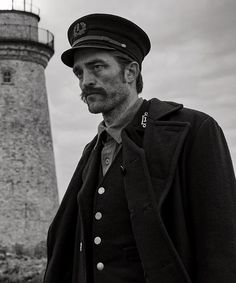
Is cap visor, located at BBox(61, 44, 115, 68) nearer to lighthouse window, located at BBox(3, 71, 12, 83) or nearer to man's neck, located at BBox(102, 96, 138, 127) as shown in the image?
man's neck, located at BBox(102, 96, 138, 127)

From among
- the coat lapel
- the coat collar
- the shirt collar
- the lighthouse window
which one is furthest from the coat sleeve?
the lighthouse window

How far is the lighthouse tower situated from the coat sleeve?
28.2m

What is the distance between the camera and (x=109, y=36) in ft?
14.3

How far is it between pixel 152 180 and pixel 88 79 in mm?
657

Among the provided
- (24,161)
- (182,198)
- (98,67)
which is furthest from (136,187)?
(24,161)

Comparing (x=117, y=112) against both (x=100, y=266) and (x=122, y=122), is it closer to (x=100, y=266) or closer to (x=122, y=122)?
(x=122, y=122)

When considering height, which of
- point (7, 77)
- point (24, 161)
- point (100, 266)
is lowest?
point (100, 266)

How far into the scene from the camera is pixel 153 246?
3.88 m

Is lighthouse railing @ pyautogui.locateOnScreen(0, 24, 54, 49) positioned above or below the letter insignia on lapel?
above

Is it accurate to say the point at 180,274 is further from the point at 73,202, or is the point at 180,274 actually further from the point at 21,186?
the point at 21,186

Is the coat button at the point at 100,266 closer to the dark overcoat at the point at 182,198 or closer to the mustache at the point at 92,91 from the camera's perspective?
the dark overcoat at the point at 182,198

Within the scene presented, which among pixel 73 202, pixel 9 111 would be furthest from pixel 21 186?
pixel 73 202

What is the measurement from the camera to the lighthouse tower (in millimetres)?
31891

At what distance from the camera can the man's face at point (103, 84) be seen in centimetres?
427
